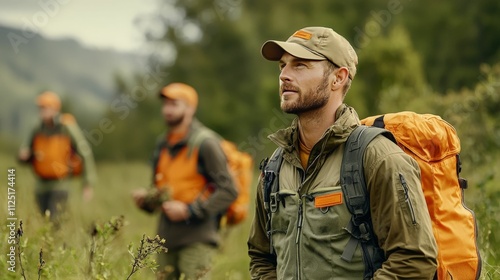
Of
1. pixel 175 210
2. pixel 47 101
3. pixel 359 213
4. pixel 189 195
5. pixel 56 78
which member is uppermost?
pixel 56 78

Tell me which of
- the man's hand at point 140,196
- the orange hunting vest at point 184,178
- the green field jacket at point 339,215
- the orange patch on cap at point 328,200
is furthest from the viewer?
the man's hand at point 140,196

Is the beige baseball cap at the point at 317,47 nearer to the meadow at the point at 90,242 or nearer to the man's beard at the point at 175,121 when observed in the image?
the meadow at the point at 90,242

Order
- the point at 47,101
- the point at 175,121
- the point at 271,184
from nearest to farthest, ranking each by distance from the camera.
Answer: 1. the point at 271,184
2. the point at 175,121
3. the point at 47,101

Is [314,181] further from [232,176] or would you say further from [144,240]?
[232,176]

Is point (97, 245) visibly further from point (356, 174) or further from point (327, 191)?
point (356, 174)

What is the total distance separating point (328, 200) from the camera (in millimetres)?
3650

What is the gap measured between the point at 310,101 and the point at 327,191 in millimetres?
431

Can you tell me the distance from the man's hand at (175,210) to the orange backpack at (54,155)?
4357 millimetres

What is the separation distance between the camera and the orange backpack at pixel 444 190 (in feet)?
11.9

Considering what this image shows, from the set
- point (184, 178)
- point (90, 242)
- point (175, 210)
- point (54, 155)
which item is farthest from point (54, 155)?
point (90, 242)

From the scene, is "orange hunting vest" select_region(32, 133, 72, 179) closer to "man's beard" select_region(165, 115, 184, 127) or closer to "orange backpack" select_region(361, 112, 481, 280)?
"man's beard" select_region(165, 115, 184, 127)

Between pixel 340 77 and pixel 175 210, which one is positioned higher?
pixel 340 77

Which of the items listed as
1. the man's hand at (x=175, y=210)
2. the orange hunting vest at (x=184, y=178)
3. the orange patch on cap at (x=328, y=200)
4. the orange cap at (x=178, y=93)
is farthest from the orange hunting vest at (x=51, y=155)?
the orange patch on cap at (x=328, y=200)

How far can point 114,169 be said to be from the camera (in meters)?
21.6
